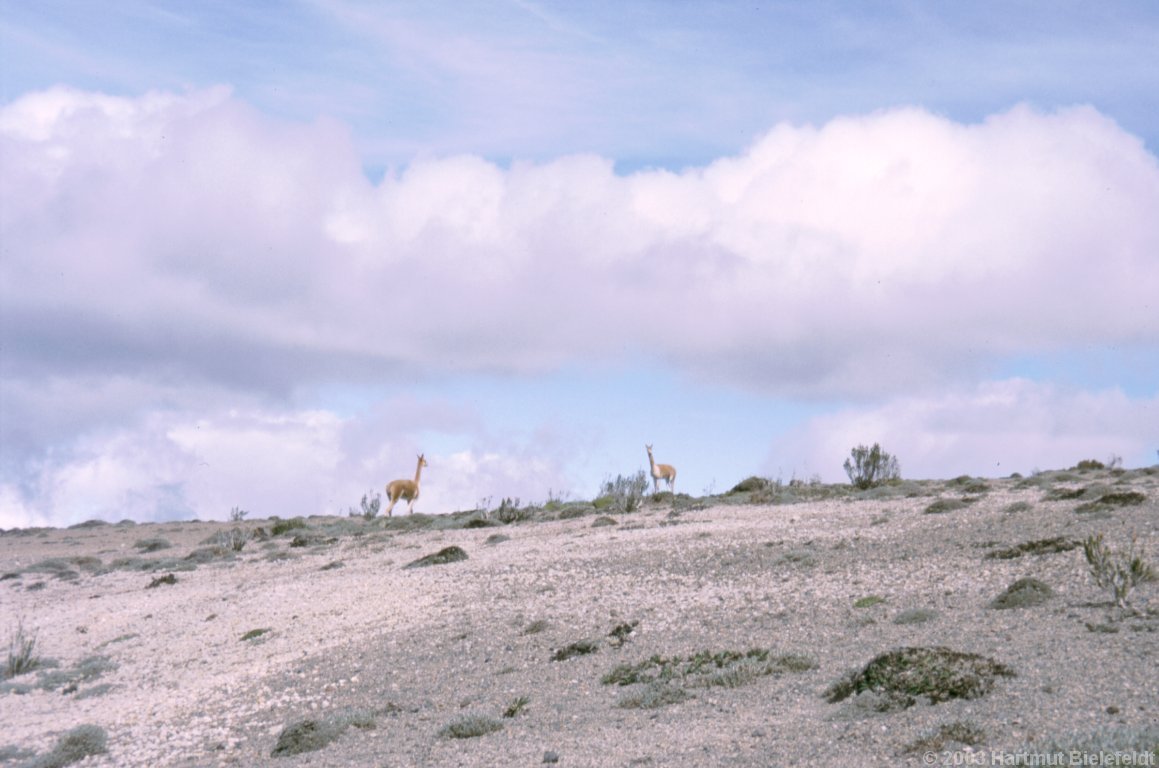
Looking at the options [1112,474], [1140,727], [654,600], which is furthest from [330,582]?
[1112,474]

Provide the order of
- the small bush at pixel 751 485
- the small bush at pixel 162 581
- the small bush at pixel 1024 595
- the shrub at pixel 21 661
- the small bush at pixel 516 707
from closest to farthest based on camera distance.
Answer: the small bush at pixel 516 707
the small bush at pixel 1024 595
the shrub at pixel 21 661
the small bush at pixel 162 581
the small bush at pixel 751 485

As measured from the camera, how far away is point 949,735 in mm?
9250

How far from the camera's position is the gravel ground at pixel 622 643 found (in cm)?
1029

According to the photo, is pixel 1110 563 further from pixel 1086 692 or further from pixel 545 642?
pixel 545 642

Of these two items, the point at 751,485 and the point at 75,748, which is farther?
the point at 751,485

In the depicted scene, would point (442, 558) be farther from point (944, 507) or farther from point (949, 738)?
point (949, 738)

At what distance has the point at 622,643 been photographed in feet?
51.5

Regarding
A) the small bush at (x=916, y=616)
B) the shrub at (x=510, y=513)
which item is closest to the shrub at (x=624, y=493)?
the shrub at (x=510, y=513)

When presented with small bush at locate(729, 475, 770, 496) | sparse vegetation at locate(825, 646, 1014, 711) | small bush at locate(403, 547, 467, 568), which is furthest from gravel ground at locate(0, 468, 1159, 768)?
small bush at locate(729, 475, 770, 496)

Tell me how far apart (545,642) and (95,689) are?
9.18 metres

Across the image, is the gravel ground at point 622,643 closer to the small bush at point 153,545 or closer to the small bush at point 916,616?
the small bush at point 916,616

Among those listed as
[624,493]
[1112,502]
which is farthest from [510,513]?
[1112,502]

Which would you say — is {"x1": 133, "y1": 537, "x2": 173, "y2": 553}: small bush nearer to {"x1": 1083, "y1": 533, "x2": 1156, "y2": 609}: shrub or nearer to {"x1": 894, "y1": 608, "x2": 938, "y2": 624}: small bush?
{"x1": 894, "y1": 608, "x2": 938, "y2": 624}: small bush

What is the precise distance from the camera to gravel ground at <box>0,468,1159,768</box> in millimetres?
10289
